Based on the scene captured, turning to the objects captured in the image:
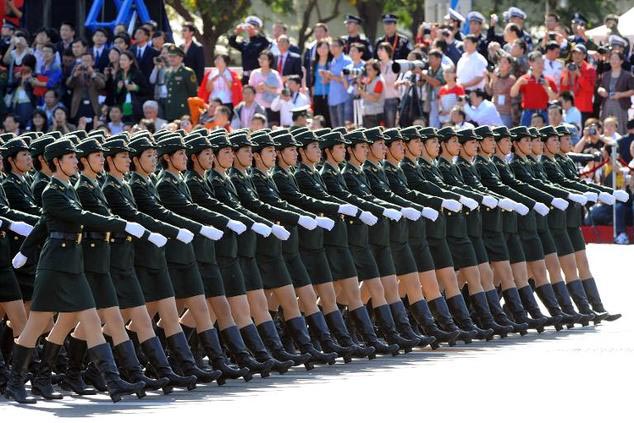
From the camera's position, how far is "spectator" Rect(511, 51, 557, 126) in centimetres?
2245

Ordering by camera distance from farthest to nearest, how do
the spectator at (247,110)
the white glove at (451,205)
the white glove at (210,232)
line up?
the spectator at (247,110) → the white glove at (451,205) → the white glove at (210,232)

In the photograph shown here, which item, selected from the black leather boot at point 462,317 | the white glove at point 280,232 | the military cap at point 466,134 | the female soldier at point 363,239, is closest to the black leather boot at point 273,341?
the white glove at point 280,232

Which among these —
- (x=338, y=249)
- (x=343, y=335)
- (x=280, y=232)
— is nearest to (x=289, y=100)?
(x=338, y=249)

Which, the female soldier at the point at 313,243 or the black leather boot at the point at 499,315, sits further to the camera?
the black leather boot at the point at 499,315

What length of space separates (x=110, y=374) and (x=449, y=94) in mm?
10864

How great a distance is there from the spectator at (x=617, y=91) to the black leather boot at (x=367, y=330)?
29.9ft

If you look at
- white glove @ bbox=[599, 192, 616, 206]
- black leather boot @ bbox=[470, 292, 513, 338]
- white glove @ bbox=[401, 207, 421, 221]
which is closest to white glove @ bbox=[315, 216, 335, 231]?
white glove @ bbox=[401, 207, 421, 221]

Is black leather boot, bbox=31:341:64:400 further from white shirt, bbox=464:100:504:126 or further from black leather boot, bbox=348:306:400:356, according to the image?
white shirt, bbox=464:100:504:126

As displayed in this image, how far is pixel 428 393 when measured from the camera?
12.3m

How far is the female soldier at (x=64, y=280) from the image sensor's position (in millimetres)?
12102

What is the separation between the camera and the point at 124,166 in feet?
41.7

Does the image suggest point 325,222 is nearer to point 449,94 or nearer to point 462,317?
point 462,317

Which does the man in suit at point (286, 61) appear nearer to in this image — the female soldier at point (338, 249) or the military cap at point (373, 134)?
the military cap at point (373, 134)

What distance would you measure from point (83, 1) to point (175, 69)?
141 inches
